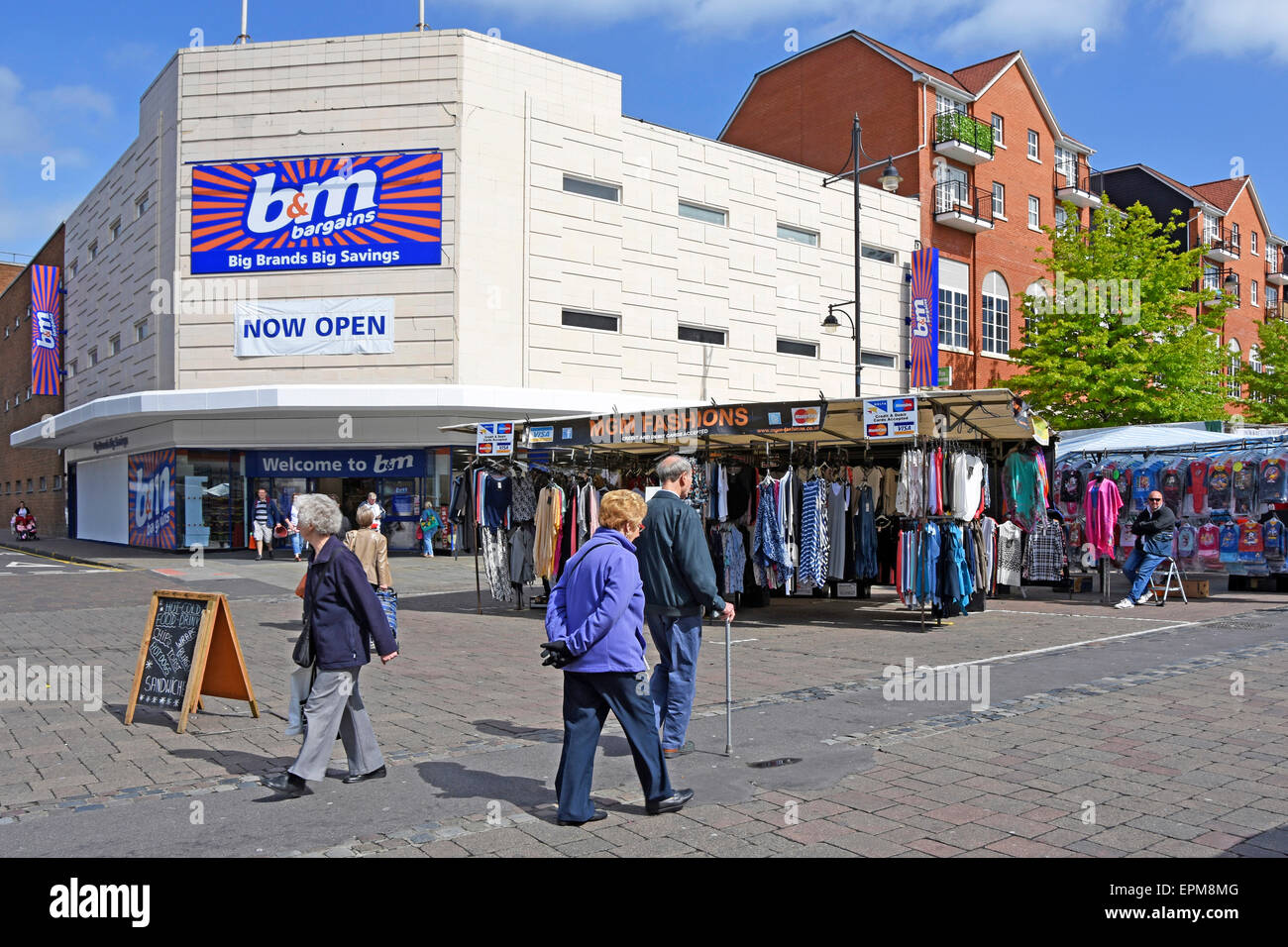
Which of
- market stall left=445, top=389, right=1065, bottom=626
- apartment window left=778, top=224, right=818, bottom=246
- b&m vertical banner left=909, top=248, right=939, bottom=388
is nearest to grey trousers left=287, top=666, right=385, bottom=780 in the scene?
market stall left=445, top=389, right=1065, bottom=626

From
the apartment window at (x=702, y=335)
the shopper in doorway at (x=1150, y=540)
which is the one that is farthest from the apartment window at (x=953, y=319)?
the shopper in doorway at (x=1150, y=540)

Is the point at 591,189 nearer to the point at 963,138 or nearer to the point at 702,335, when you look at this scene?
the point at 702,335

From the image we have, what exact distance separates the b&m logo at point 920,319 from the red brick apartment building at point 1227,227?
2194 centimetres

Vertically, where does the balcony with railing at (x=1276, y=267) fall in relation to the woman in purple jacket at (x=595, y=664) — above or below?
above

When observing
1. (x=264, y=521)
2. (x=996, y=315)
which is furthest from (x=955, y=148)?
(x=264, y=521)

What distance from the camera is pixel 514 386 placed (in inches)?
1054

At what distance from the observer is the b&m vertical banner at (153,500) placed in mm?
29031

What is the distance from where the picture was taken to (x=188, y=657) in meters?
7.45

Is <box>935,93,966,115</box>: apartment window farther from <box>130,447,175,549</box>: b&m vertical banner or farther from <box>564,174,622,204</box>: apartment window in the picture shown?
<box>130,447,175,549</box>: b&m vertical banner

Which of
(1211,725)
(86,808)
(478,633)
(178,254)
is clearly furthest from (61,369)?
(1211,725)

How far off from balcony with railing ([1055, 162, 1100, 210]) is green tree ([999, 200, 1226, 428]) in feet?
37.9

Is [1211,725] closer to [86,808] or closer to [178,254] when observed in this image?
[86,808]

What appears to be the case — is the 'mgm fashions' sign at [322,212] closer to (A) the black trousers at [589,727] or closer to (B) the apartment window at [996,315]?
(B) the apartment window at [996,315]

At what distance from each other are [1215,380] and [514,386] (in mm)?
20368
